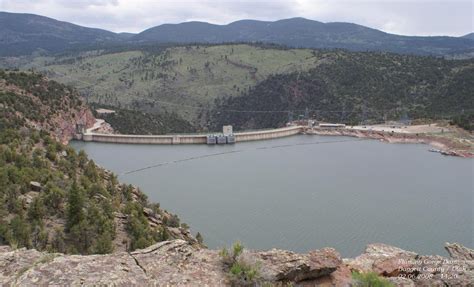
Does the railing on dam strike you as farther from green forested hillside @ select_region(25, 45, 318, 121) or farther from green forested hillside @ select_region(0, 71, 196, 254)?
green forested hillside @ select_region(25, 45, 318, 121)

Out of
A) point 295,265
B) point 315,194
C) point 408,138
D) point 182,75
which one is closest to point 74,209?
point 295,265

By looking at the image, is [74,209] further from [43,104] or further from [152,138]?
[152,138]

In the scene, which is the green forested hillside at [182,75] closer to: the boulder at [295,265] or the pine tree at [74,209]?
the pine tree at [74,209]

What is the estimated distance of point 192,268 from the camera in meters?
7.89

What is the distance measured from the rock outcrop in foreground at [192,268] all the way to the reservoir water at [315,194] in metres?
14.3

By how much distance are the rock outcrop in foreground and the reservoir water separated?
14.3 meters

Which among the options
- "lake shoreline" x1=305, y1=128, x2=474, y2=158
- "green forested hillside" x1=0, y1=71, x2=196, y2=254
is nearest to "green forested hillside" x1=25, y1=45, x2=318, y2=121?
"lake shoreline" x1=305, y1=128, x2=474, y2=158

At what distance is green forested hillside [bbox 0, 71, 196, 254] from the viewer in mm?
14945

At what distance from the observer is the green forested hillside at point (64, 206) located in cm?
1495

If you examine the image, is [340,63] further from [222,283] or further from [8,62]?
[8,62]

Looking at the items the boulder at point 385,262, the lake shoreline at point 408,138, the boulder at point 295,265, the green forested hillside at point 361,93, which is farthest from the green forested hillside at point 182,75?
the boulder at point 295,265

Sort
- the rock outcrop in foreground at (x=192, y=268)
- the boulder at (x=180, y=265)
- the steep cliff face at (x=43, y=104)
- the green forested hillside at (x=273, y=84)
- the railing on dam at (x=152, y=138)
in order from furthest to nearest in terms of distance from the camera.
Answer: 1. the green forested hillside at (x=273, y=84)
2. the railing on dam at (x=152, y=138)
3. the steep cliff face at (x=43, y=104)
4. the boulder at (x=180, y=265)
5. the rock outcrop in foreground at (x=192, y=268)

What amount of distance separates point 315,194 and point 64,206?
20.8 m

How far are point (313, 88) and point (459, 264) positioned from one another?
83.1m
